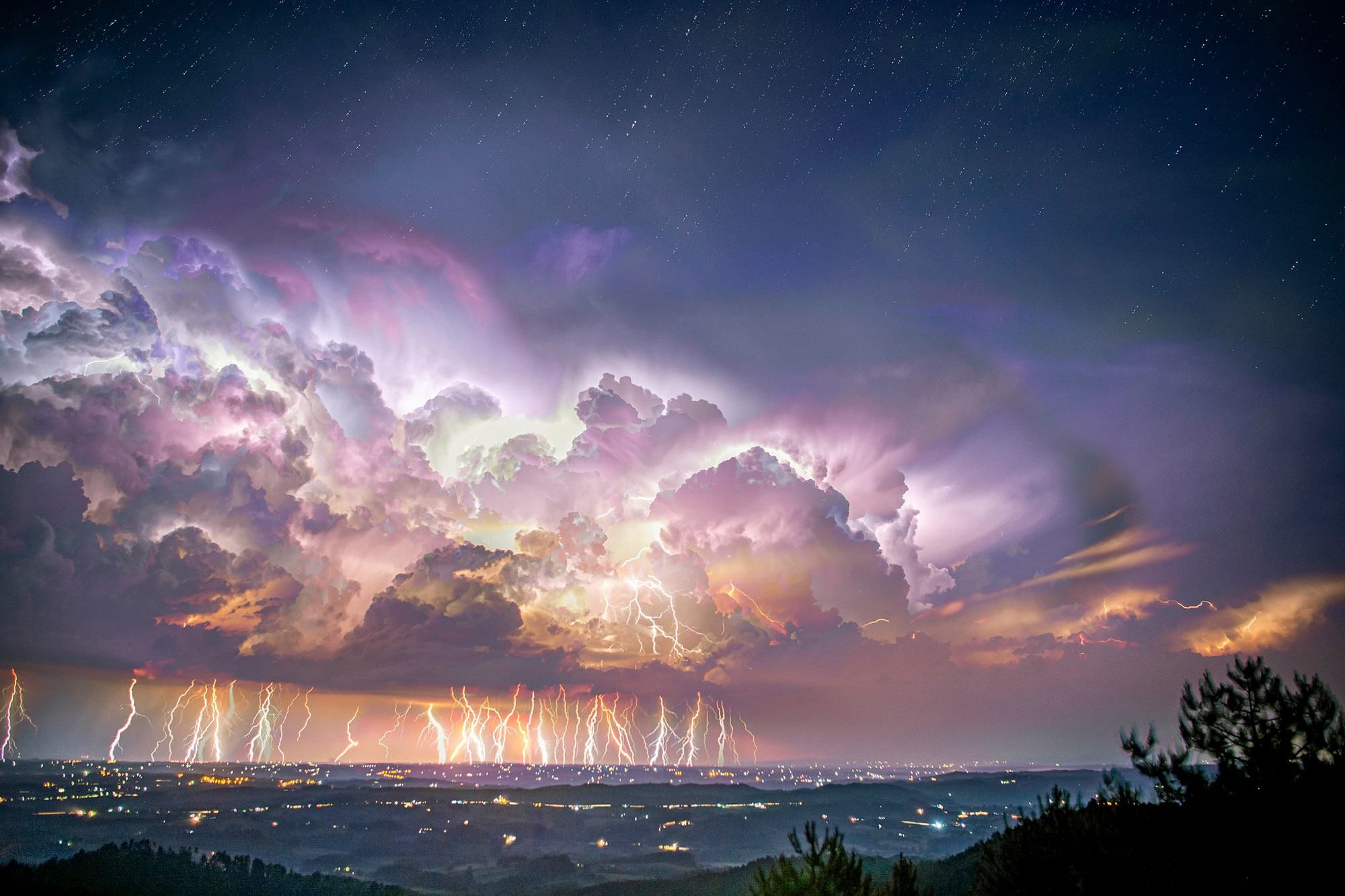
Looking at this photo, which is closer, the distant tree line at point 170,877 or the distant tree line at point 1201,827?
the distant tree line at point 1201,827

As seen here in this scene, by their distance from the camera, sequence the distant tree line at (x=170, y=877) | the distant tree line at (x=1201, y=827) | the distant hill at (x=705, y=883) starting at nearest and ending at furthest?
the distant tree line at (x=1201, y=827), the distant hill at (x=705, y=883), the distant tree line at (x=170, y=877)

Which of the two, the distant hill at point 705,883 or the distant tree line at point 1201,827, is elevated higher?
the distant tree line at point 1201,827

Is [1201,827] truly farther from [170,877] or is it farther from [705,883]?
[170,877]

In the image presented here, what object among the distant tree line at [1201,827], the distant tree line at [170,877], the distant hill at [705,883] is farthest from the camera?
the distant tree line at [170,877]

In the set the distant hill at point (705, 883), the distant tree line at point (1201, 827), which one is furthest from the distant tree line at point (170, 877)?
the distant tree line at point (1201, 827)

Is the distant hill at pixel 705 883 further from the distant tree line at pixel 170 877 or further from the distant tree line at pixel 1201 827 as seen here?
the distant tree line at pixel 1201 827

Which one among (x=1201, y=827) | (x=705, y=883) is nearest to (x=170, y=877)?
(x=705, y=883)

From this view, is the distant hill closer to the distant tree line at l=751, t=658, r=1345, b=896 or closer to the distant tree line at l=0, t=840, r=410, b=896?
the distant tree line at l=0, t=840, r=410, b=896
